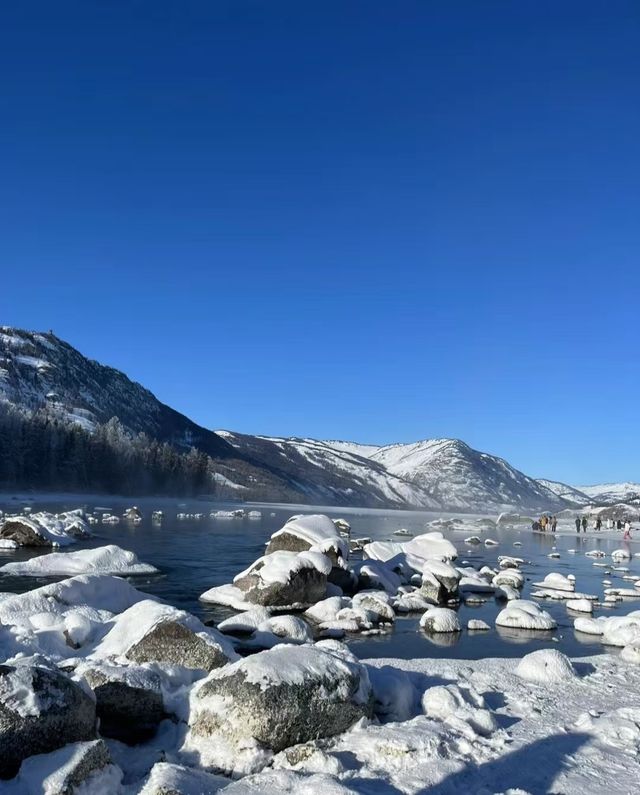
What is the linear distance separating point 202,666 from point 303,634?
6340mm

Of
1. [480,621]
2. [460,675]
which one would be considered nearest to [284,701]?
[460,675]

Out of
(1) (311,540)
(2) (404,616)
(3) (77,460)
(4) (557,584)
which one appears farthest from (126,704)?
(3) (77,460)

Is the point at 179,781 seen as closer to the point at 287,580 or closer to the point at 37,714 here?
the point at 37,714

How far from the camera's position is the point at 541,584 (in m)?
34.0

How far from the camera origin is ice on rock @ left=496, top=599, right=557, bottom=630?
2278 centimetres

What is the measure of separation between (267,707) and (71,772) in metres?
3.02

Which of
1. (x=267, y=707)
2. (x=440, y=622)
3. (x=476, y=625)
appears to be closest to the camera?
(x=267, y=707)

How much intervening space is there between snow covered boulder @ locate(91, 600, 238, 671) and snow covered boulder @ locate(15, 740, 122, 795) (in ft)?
13.1

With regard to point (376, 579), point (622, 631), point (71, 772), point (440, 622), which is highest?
point (71, 772)

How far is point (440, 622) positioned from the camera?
21750mm

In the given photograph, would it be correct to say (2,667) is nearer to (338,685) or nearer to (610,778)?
(338,685)

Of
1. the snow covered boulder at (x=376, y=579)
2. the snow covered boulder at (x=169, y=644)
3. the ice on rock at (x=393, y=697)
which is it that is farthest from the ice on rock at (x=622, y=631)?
the snow covered boulder at (x=169, y=644)

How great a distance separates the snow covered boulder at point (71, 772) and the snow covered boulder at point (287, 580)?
1683 centimetres

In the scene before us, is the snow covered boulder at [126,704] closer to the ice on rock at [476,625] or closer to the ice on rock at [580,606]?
the ice on rock at [476,625]
